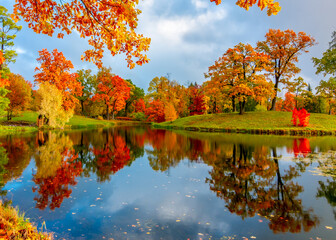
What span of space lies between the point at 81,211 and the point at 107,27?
17.8 ft

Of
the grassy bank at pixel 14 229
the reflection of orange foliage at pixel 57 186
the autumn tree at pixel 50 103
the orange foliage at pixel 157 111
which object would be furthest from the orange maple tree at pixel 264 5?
the orange foliage at pixel 157 111

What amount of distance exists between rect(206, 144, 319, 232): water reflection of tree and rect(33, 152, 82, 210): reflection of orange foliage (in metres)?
5.39

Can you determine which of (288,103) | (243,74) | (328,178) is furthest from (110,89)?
(288,103)

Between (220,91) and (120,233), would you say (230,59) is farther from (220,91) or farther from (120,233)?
(120,233)

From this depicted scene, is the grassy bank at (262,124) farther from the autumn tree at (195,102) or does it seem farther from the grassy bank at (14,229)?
the grassy bank at (14,229)

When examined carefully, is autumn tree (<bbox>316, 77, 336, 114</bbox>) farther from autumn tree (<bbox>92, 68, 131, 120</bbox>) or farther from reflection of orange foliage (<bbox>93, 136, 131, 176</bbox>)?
autumn tree (<bbox>92, 68, 131, 120</bbox>)

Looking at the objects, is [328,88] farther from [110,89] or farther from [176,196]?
[110,89]

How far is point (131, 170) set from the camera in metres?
10.7

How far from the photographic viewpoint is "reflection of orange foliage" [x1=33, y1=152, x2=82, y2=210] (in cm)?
652

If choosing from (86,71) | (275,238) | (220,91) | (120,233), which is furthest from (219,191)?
(86,71)

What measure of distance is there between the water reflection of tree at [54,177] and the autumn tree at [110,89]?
148 ft

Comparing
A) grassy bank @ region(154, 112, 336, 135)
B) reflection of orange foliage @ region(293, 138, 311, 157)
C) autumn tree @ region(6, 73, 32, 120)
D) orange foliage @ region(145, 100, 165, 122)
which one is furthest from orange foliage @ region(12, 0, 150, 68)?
orange foliage @ region(145, 100, 165, 122)

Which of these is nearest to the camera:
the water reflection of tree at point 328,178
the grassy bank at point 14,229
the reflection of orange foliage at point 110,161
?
the grassy bank at point 14,229

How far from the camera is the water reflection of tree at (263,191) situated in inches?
215
